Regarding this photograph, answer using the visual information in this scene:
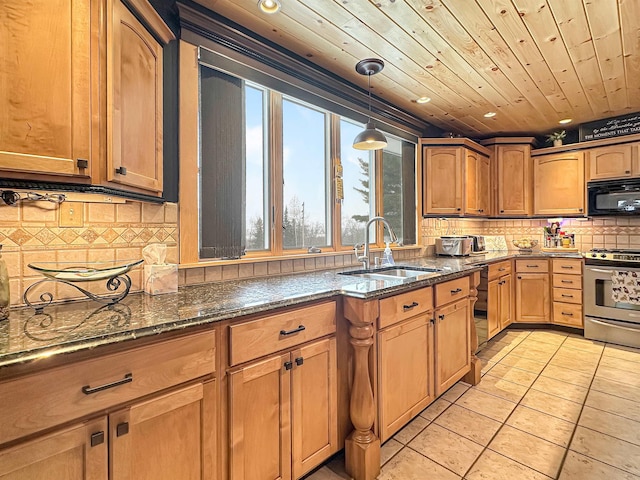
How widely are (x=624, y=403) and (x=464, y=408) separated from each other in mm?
1134

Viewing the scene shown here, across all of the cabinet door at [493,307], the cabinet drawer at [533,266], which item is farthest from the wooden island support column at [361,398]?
the cabinet drawer at [533,266]

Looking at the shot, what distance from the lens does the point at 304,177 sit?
2.52 m

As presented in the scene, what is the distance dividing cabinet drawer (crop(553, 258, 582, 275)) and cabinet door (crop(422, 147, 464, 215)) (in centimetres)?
136

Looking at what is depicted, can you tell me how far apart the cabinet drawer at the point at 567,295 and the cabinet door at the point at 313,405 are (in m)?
3.52

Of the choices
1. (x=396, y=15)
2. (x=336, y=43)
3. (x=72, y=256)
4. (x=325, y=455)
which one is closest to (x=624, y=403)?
(x=325, y=455)

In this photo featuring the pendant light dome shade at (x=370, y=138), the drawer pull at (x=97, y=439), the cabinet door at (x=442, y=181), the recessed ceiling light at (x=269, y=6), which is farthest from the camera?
the cabinet door at (x=442, y=181)

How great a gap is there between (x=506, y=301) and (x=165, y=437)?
3.78m

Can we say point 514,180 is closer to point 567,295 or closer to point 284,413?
point 567,295

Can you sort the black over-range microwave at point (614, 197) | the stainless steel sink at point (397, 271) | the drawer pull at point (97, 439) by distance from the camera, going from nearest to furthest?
1. the drawer pull at point (97, 439)
2. the stainless steel sink at point (397, 271)
3. the black over-range microwave at point (614, 197)

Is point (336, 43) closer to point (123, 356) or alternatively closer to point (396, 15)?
point (396, 15)

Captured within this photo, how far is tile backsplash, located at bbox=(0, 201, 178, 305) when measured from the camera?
1.27 meters

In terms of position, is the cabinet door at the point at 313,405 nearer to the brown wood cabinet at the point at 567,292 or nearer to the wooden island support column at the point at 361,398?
the wooden island support column at the point at 361,398

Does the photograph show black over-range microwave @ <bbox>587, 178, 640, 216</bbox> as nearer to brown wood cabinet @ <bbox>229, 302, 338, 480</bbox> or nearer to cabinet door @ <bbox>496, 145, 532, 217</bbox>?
cabinet door @ <bbox>496, 145, 532, 217</bbox>

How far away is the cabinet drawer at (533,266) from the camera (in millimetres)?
3881
